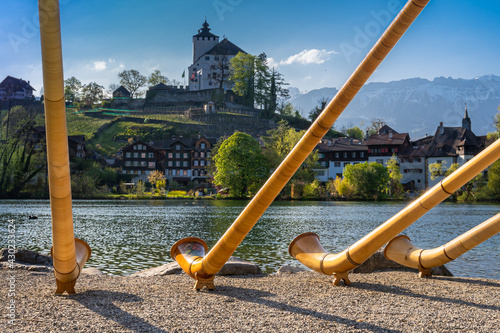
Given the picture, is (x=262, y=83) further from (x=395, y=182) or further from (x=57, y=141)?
(x=57, y=141)

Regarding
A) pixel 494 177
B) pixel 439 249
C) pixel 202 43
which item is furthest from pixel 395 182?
pixel 202 43

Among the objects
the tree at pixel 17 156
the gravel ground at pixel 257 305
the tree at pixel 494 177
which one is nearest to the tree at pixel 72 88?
the tree at pixel 17 156

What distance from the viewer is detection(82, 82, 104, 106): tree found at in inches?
5822

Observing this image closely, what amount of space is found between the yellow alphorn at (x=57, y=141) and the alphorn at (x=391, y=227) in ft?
14.8

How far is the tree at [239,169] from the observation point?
70000 millimetres

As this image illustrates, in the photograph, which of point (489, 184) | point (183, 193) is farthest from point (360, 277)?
point (183, 193)

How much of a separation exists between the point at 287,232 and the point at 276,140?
179ft

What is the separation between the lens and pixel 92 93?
14962 cm

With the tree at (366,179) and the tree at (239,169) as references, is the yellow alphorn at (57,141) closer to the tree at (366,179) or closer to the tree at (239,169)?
the tree at (239,169)

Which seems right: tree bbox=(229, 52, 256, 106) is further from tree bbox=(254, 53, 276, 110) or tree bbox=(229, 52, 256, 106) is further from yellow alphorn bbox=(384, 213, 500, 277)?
yellow alphorn bbox=(384, 213, 500, 277)

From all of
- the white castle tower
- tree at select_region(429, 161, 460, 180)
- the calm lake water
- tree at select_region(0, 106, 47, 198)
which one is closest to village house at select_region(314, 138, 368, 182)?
tree at select_region(429, 161, 460, 180)

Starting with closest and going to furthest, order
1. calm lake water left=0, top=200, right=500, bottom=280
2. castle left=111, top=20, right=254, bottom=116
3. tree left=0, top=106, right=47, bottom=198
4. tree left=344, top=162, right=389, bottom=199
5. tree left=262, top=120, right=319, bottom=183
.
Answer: calm lake water left=0, top=200, right=500, bottom=280, tree left=0, top=106, right=47, bottom=198, tree left=262, top=120, right=319, bottom=183, tree left=344, top=162, right=389, bottom=199, castle left=111, top=20, right=254, bottom=116

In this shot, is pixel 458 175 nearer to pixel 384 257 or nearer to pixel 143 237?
pixel 384 257

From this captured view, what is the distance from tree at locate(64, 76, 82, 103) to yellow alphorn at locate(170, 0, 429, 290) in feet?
497
